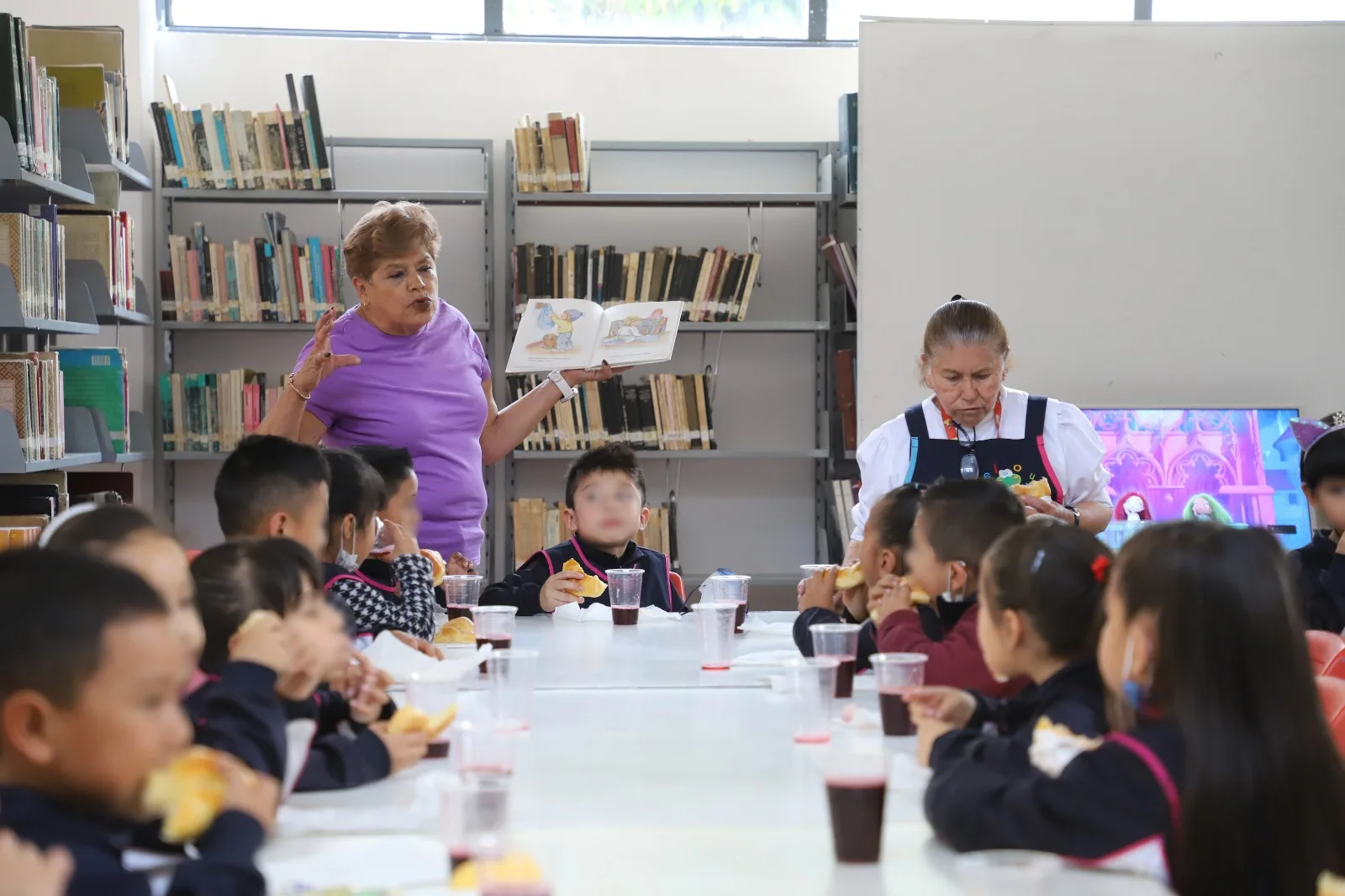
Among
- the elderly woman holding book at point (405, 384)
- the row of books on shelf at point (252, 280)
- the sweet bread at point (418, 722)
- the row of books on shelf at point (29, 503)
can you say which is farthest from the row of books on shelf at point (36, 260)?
the sweet bread at point (418, 722)

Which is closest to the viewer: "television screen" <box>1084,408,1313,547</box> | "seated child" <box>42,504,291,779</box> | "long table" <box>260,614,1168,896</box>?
"long table" <box>260,614,1168,896</box>

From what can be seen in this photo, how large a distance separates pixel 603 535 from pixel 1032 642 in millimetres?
1723

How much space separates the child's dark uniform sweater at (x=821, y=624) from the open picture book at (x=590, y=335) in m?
1.31

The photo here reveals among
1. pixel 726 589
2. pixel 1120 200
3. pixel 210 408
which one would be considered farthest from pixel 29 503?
pixel 1120 200

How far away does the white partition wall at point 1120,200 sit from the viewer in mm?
5004

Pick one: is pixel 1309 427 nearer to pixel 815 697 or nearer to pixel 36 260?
pixel 815 697

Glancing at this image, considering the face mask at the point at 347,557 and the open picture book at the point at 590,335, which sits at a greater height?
the open picture book at the point at 590,335

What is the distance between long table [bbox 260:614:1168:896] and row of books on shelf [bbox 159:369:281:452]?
3598mm

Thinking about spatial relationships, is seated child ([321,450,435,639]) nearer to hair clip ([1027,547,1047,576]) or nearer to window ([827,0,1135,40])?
hair clip ([1027,547,1047,576])

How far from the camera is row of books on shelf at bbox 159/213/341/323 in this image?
208 inches

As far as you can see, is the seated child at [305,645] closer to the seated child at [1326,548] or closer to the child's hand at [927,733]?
the child's hand at [927,733]

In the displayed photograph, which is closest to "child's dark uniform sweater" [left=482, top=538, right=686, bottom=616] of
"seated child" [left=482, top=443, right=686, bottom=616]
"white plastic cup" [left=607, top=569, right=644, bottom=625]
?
"seated child" [left=482, top=443, right=686, bottom=616]

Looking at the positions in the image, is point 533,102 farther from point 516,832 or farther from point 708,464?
point 516,832

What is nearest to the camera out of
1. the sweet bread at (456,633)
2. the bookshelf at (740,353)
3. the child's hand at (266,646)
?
the child's hand at (266,646)
